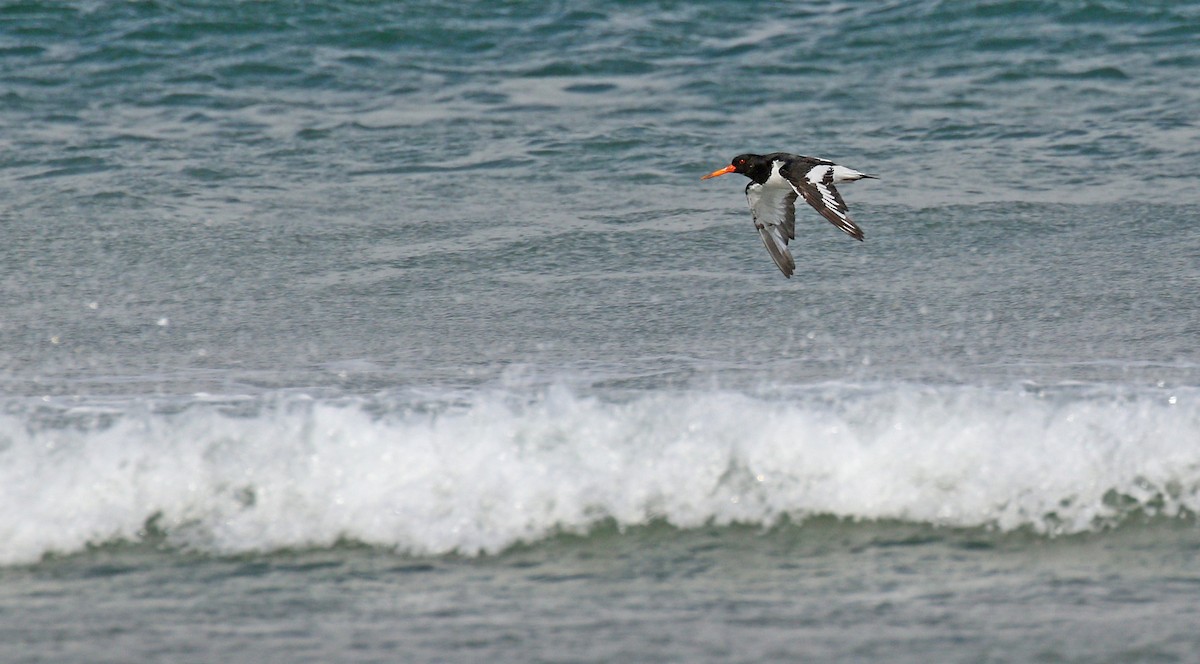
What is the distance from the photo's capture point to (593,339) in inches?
307

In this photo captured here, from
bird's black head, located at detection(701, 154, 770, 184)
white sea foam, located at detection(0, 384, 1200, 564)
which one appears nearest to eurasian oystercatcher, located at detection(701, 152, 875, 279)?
bird's black head, located at detection(701, 154, 770, 184)

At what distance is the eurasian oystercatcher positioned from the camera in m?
7.93

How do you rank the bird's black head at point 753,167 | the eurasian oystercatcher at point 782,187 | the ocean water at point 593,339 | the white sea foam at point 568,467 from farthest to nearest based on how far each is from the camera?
the bird's black head at point 753,167 < the eurasian oystercatcher at point 782,187 < the white sea foam at point 568,467 < the ocean water at point 593,339

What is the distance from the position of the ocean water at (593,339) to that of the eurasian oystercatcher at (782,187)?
0.33 m

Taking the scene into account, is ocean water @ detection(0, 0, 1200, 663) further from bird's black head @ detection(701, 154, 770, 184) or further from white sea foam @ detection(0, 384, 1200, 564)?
bird's black head @ detection(701, 154, 770, 184)

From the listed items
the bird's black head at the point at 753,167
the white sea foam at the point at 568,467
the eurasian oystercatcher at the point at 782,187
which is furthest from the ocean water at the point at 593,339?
the bird's black head at the point at 753,167

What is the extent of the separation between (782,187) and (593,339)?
1433 mm

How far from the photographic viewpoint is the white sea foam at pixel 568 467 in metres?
6.00

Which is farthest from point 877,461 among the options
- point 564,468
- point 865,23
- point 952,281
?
point 865,23

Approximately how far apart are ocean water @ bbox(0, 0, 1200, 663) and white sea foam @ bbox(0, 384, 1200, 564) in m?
0.02

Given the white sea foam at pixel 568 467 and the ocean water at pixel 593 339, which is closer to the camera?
the ocean water at pixel 593 339

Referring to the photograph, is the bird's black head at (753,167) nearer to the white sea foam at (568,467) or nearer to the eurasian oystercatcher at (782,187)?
the eurasian oystercatcher at (782,187)

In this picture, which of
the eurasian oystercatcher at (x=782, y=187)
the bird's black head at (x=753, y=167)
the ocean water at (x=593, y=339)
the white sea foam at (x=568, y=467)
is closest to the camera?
the ocean water at (x=593, y=339)

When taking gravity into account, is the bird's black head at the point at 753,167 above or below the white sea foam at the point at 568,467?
above
